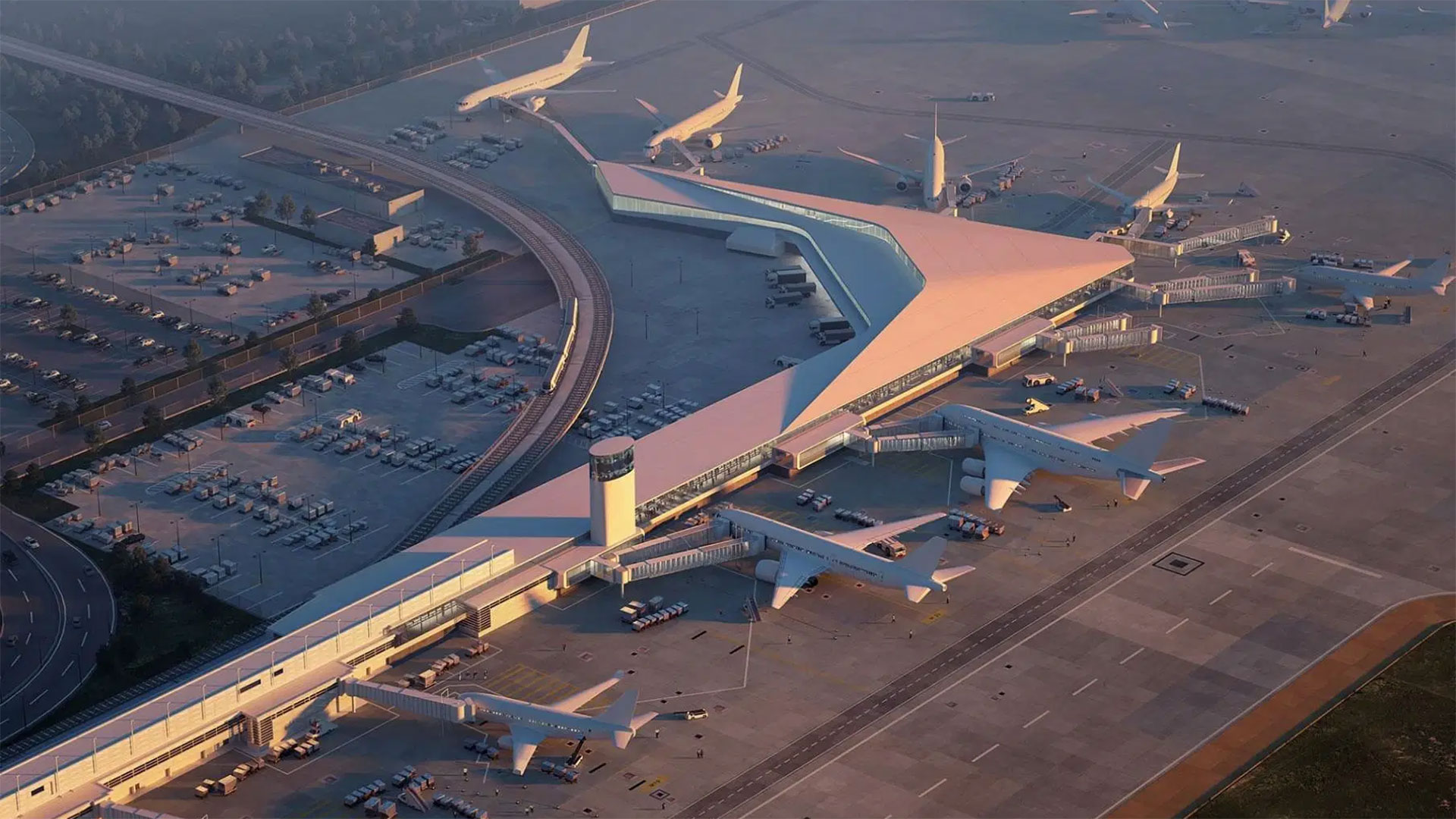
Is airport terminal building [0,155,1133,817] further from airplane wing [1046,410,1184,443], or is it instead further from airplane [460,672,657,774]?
airplane wing [1046,410,1184,443]

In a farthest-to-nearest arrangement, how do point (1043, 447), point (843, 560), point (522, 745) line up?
point (1043, 447)
point (843, 560)
point (522, 745)

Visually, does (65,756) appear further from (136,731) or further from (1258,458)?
(1258,458)

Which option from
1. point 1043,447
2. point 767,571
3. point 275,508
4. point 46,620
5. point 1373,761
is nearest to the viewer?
point 1373,761

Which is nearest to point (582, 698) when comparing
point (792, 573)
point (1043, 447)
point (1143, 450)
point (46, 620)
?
point (792, 573)

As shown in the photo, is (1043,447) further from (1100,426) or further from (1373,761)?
(1373,761)

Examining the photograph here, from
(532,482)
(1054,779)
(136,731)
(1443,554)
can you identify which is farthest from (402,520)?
(1443,554)
